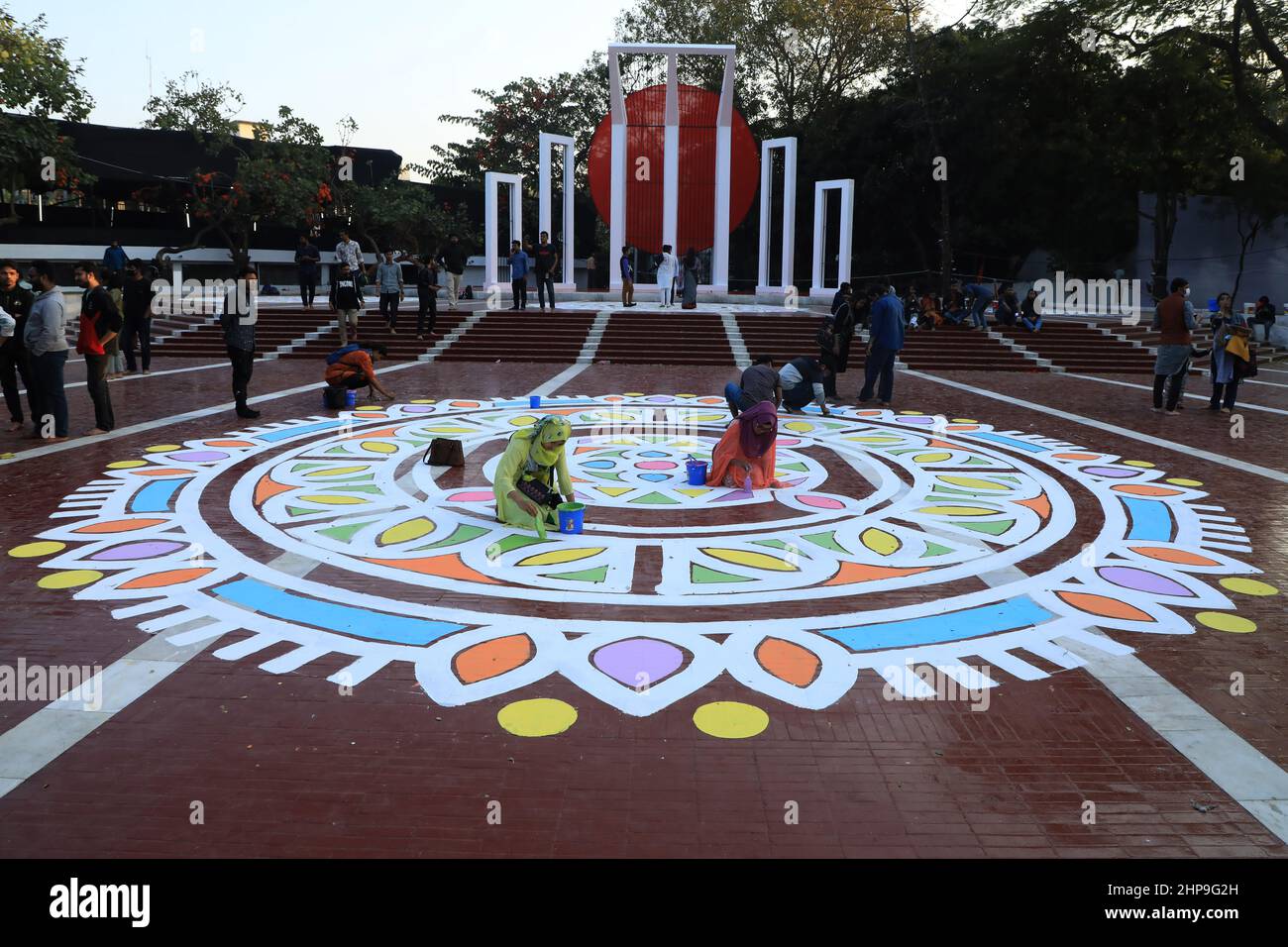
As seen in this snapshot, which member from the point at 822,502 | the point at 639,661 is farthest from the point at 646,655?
the point at 822,502

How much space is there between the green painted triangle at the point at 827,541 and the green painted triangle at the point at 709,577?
3.09 ft

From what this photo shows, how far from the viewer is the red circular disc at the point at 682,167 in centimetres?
2606

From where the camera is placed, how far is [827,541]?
6941 millimetres

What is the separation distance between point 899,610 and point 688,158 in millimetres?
23013

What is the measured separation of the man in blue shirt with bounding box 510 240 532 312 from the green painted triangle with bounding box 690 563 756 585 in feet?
54.2

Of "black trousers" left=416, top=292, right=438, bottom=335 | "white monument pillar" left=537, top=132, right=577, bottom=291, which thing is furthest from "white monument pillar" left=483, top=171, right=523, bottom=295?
"black trousers" left=416, top=292, right=438, bottom=335

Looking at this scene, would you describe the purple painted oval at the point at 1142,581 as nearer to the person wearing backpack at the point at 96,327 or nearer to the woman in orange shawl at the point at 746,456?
the woman in orange shawl at the point at 746,456

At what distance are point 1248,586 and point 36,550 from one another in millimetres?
7835

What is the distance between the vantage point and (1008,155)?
3155 cm

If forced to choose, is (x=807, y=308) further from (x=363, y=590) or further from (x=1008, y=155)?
(x=363, y=590)

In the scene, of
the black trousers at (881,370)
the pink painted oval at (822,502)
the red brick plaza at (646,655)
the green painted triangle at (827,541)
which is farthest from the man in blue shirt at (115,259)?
the green painted triangle at (827,541)
